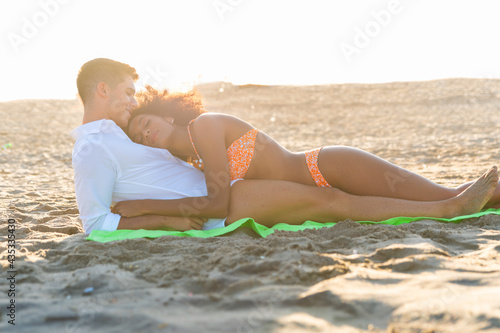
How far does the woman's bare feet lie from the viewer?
3289 millimetres

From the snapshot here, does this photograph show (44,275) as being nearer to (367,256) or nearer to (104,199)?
(104,199)

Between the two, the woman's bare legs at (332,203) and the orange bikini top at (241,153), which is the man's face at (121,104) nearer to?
the orange bikini top at (241,153)

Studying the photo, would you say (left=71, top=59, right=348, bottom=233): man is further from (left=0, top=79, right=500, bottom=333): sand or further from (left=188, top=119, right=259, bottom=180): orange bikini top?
(left=0, top=79, right=500, bottom=333): sand

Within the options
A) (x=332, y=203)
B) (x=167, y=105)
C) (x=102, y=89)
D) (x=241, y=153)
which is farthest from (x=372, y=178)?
(x=102, y=89)

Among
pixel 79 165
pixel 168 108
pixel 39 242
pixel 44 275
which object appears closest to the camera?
pixel 44 275

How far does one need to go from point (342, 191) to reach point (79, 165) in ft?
5.98

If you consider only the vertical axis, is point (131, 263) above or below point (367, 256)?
below

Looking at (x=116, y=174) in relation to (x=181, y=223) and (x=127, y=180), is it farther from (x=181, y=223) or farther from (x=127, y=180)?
(x=181, y=223)

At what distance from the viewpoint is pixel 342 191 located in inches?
134

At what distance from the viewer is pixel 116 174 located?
3350mm

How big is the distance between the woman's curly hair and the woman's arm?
446mm

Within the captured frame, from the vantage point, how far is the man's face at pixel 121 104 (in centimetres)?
353

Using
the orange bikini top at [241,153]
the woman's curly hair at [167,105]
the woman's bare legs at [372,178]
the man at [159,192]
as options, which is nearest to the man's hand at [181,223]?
the man at [159,192]

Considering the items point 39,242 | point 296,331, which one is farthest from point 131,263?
point 296,331
